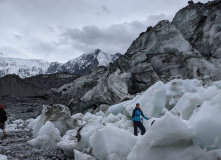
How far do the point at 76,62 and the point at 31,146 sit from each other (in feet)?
569

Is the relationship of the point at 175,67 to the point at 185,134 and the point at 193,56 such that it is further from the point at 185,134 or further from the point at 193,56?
the point at 185,134

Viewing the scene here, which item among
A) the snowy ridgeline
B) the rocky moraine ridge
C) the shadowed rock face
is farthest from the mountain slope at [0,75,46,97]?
the snowy ridgeline

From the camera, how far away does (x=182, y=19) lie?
26.9m

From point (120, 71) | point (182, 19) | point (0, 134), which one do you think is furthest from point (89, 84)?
point (0, 134)

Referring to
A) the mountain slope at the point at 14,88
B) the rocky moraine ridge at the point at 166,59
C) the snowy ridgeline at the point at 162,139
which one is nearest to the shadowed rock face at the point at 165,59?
the rocky moraine ridge at the point at 166,59

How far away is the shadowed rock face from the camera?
2081 centimetres

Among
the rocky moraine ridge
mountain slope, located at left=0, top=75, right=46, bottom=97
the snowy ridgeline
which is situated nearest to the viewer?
the snowy ridgeline

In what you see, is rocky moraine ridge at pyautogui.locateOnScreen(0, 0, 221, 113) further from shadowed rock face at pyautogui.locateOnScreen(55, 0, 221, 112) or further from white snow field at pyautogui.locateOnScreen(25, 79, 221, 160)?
white snow field at pyautogui.locateOnScreen(25, 79, 221, 160)

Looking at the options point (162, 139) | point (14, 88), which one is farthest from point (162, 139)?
point (14, 88)

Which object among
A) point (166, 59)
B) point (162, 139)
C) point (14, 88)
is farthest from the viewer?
point (14, 88)

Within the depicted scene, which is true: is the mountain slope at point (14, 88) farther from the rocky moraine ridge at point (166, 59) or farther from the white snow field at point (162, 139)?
the white snow field at point (162, 139)

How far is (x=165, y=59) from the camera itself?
23.3 meters

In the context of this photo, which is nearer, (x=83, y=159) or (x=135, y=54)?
(x=83, y=159)

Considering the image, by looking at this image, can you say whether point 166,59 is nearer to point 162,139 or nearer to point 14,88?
point 162,139
